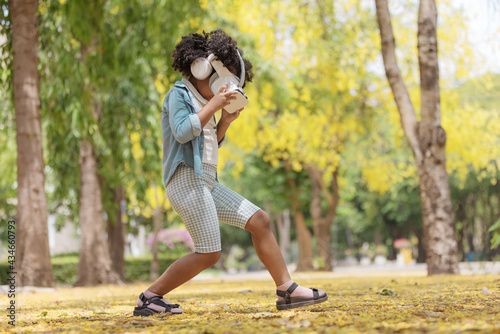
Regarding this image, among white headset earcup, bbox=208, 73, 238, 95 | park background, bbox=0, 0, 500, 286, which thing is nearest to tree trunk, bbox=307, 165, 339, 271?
park background, bbox=0, 0, 500, 286

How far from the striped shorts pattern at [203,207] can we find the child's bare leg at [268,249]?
6cm

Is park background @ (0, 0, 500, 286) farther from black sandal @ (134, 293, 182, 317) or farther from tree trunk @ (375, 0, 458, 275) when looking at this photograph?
black sandal @ (134, 293, 182, 317)

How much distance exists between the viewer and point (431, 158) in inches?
354

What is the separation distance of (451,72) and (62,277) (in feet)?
42.8

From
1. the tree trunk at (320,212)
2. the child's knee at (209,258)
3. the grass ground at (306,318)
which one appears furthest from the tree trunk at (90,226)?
the tree trunk at (320,212)

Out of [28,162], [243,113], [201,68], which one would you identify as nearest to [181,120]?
[201,68]

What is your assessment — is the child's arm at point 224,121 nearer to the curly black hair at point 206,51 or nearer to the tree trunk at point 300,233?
the curly black hair at point 206,51

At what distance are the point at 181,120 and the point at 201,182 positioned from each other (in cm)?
41

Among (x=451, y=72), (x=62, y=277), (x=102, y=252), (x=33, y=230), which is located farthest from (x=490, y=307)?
(x=62, y=277)

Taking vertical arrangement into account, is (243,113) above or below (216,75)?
above

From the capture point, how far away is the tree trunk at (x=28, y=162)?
8.23m

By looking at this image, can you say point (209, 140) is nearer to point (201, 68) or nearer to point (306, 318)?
point (201, 68)

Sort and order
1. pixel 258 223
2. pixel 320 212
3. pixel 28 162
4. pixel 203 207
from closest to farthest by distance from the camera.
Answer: pixel 203 207 → pixel 258 223 → pixel 28 162 → pixel 320 212

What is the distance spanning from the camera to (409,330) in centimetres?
268
